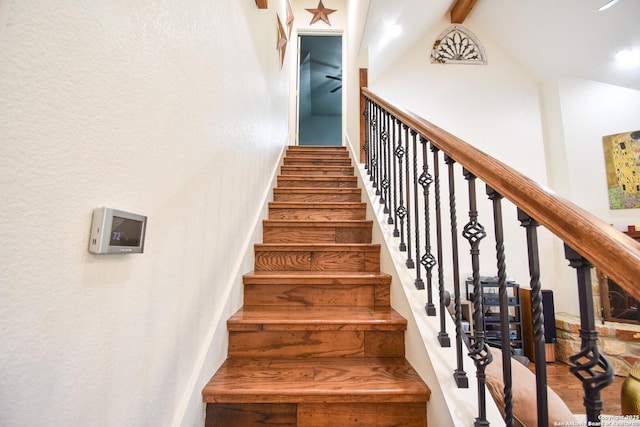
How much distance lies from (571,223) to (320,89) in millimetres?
6885

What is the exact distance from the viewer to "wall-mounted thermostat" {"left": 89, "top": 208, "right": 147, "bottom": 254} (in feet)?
1.67

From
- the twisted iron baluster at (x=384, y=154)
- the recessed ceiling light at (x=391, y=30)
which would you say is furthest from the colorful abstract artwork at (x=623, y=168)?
the twisted iron baluster at (x=384, y=154)

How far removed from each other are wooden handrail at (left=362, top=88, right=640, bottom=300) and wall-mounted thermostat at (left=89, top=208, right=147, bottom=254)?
2.70ft

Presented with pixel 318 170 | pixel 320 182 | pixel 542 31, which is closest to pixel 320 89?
pixel 542 31

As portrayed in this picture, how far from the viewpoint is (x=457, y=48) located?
4324 mm

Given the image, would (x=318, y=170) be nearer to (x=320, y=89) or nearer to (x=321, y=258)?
(x=321, y=258)

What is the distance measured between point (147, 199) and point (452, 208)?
36.8 inches

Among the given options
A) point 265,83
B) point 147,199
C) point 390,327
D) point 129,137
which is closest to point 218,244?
point 147,199

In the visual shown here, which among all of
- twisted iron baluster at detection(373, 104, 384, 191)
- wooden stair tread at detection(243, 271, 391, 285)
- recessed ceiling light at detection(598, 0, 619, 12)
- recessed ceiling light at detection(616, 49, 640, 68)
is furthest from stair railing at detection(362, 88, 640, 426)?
recessed ceiling light at detection(616, 49, 640, 68)

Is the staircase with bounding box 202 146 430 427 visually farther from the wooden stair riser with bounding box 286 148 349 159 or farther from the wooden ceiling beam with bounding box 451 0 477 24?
the wooden ceiling beam with bounding box 451 0 477 24

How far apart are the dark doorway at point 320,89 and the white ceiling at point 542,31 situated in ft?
5.89

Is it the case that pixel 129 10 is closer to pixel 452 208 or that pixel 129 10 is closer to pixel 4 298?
pixel 4 298

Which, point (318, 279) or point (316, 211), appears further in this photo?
point (316, 211)

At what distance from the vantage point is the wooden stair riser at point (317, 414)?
0.96m
